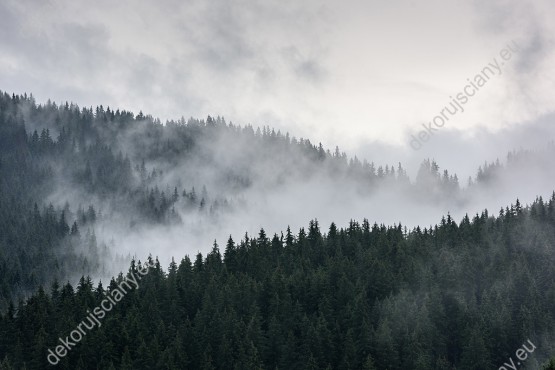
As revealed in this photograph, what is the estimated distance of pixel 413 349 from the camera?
368ft

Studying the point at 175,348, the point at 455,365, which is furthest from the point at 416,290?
the point at 175,348

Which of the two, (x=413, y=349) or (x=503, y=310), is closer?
(x=413, y=349)

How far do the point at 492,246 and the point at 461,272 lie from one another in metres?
16.4

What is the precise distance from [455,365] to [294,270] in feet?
142

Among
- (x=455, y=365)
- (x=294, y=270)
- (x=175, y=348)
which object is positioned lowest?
(x=455, y=365)

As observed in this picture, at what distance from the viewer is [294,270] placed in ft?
489

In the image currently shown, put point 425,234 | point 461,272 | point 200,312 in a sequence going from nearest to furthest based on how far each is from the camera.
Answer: point 200,312 < point 461,272 < point 425,234

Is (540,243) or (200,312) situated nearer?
(200,312)

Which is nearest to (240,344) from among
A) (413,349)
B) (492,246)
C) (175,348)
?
(175,348)

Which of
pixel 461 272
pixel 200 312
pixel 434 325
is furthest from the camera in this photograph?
pixel 461 272

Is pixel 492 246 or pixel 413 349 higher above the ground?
pixel 492 246

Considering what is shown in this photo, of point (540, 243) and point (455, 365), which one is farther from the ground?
point (540, 243)

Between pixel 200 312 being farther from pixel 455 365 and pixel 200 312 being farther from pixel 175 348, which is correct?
pixel 455 365

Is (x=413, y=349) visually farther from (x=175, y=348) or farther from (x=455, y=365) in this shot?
(x=175, y=348)
